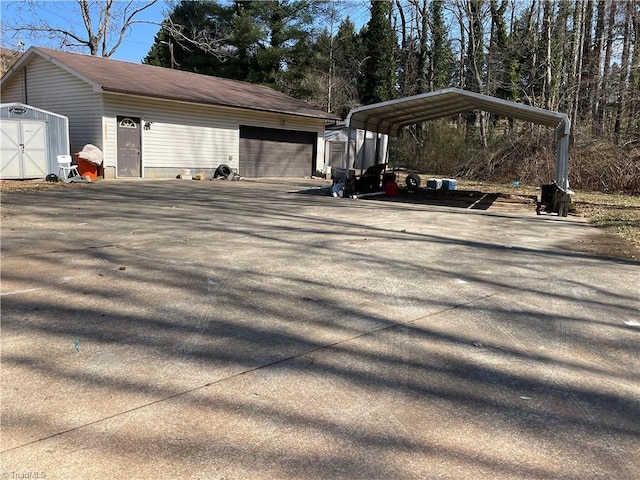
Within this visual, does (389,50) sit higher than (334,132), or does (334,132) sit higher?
(389,50)

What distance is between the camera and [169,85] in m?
19.9

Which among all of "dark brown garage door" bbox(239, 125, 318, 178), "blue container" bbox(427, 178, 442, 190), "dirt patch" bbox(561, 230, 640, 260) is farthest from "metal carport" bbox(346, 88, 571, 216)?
"dark brown garage door" bbox(239, 125, 318, 178)

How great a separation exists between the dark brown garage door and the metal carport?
17.8ft

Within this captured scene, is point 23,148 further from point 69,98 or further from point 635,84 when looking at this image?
point 635,84

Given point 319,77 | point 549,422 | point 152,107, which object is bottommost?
point 549,422

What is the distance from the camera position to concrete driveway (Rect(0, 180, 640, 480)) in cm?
239

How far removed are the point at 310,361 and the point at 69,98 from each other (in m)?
17.9

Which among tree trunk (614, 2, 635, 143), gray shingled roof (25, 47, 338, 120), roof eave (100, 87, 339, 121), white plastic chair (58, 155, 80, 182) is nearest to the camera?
white plastic chair (58, 155, 80, 182)

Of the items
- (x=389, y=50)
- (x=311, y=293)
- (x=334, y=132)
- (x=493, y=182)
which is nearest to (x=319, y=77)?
(x=389, y=50)

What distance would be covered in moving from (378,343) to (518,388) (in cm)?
103

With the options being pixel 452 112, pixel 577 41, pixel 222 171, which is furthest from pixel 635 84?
pixel 222 171

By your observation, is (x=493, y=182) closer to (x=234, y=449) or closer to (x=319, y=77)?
(x=319, y=77)

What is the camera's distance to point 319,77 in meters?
35.5

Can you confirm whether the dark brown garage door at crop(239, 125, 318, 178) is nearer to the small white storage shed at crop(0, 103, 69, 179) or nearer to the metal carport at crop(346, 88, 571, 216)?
the metal carport at crop(346, 88, 571, 216)
